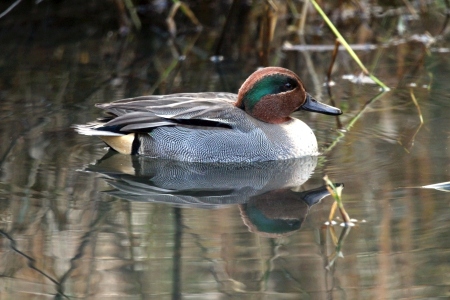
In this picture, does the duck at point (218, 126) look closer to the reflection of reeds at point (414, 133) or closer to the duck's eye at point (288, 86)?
the duck's eye at point (288, 86)

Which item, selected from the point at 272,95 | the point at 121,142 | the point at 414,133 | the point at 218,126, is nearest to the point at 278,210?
the point at 218,126

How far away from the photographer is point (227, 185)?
6.59 m

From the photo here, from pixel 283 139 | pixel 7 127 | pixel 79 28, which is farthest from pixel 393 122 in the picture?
pixel 79 28

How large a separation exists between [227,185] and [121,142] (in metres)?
1.25

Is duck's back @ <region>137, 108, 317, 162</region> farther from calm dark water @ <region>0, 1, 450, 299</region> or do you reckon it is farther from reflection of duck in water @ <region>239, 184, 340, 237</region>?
reflection of duck in water @ <region>239, 184, 340, 237</region>

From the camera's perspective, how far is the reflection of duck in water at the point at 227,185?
5868mm

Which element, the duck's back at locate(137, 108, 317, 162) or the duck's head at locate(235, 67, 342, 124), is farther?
the duck's head at locate(235, 67, 342, 124)

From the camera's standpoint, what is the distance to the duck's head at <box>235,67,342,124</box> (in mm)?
7336

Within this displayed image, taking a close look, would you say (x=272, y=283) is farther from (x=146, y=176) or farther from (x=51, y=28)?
(x=51, y=28)

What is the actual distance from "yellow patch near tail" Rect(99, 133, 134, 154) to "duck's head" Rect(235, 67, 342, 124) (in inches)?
37.8

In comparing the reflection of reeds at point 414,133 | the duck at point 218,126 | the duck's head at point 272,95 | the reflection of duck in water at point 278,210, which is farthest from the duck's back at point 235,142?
the reflection of duck in water at point 278,210

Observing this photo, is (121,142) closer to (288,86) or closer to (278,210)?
(288,86)

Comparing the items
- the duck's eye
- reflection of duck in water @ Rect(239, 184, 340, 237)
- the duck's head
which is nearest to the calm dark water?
reflection of duck in water @ Rect(239, 184, 340, 237)

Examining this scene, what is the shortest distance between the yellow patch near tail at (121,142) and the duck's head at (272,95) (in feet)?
3.15
